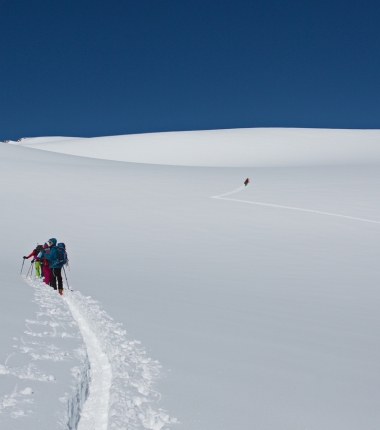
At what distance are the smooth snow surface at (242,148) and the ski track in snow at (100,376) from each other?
35.4 m

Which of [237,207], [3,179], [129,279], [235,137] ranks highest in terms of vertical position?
[235,137]

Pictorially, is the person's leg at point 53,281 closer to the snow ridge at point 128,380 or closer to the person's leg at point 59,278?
the person's leg at point 59,278

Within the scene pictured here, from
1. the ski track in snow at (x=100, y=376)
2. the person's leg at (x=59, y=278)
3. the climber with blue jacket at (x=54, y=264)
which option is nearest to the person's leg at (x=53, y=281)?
the climber with blue jacket at (x=54, y=264)

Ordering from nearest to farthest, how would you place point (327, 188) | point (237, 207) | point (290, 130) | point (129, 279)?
point (129, 279) → point (237, 207) → point (327, 188) → point (290, 130)

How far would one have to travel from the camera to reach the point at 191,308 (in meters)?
7.48

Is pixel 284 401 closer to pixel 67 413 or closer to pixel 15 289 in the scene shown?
pixel 67 413

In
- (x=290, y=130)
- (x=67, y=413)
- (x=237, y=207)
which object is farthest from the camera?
(x=290, y=130)

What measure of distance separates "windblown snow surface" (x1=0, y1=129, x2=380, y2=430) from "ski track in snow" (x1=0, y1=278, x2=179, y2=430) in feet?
0.05

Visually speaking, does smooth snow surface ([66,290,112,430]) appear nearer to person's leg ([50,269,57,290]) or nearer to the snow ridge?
the snow ridge

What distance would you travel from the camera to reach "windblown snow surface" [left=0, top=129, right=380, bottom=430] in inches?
149

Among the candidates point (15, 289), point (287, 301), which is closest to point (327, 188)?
point (287, 301)

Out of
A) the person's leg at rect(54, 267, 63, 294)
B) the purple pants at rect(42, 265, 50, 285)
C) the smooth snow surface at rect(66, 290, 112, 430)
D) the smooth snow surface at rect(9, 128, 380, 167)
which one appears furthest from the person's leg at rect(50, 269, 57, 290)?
the smooth snow surface at rect(9, 128, 380, 167)

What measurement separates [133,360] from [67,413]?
56.8 inches

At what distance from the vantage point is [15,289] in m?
7.52
